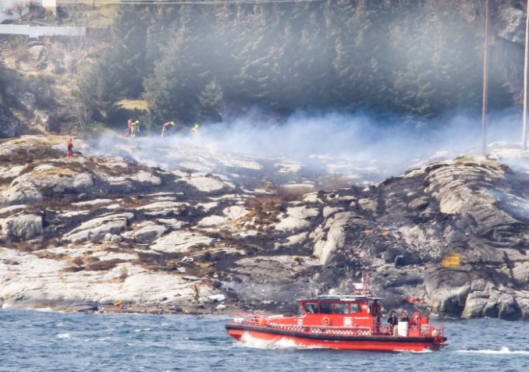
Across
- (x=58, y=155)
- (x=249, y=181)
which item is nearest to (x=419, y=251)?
(x=249, y=181)

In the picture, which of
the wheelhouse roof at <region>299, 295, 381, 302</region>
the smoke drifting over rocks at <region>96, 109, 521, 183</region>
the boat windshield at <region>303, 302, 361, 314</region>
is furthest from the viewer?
the smoke drifting over rocks at <region>96, 109, 521, 183</region>

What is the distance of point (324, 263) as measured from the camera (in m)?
107

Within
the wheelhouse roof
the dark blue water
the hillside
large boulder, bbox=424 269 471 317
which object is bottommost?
the dark blue water

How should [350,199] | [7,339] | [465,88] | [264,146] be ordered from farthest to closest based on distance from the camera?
1. [465,88]
2. [264,146]
3. [350,199]
4. [7,339]

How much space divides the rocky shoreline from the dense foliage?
19569mm

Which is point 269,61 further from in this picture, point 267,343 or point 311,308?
point 267,343

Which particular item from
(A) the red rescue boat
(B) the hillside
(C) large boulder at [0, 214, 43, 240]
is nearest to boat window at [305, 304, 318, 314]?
(A) the red rescue boat

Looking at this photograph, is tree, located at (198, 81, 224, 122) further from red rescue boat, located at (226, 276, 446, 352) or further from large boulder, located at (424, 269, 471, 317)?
red rescue boat, located at (226, 276, 446, 352)

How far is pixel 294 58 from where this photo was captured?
151m

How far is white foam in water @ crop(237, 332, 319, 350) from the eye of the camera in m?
86.8

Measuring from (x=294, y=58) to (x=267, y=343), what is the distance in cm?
6739

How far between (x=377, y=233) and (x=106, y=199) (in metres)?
23.7

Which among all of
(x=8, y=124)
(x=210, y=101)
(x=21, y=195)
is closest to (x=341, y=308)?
(x=21, y=195)

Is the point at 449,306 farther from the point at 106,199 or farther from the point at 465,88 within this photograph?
the point at 465,88
